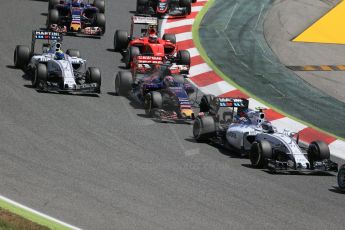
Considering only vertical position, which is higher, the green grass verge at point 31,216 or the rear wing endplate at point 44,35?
the rear wing endplate at point 44,35

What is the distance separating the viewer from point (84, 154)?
22.6m

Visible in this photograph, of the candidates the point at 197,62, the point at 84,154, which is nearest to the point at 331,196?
the point at 84,154

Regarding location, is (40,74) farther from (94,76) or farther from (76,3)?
(76,3)

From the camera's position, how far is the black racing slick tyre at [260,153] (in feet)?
75.3

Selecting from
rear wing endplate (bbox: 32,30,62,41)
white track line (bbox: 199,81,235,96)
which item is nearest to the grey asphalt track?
rear wing endplate (bbox: 32,30,62,41)

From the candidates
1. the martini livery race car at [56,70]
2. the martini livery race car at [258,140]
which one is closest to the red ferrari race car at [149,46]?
the martini livery race car at [56,70]

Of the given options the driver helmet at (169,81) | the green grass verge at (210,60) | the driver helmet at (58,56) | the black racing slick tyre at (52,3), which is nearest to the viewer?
the driver helmet at (169,81)

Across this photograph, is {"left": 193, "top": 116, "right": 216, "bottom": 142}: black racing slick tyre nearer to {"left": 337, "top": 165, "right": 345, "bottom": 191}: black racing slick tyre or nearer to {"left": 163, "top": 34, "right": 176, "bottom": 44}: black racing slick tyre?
{"left": 337, "top": 165, "right": 345, "bottom": 191}: black racing slick tyre

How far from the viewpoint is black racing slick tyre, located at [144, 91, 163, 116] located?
27.2 meters

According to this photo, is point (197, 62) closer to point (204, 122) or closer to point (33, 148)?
point (204, 122)

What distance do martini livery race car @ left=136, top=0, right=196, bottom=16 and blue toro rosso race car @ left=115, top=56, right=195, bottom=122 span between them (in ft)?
27.8

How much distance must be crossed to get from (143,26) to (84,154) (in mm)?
16746

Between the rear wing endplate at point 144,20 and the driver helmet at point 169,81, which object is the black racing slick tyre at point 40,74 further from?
the rear wing endplate at point 144,20

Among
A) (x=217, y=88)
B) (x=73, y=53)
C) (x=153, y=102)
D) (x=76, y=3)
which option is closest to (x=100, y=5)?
(x=76, y=3)
